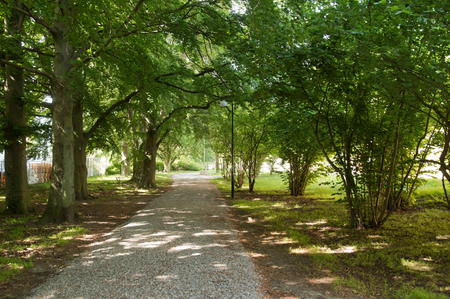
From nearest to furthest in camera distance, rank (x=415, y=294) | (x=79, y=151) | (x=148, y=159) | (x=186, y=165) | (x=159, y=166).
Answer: (x=415, y=294)
(x=79, y=151)
(x=148, y=159)
(x=159, y=166)
(x=186, y=165)

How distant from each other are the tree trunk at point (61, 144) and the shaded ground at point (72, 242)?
1.71ft

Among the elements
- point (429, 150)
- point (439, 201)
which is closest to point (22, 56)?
point (429, 150)

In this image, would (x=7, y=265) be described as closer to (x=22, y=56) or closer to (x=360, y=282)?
(x=360, y=282)

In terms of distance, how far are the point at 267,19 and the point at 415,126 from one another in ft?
13.3

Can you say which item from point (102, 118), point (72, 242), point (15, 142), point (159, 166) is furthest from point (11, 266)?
point (159, 166)

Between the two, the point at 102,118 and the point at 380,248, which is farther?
the point at 102,118

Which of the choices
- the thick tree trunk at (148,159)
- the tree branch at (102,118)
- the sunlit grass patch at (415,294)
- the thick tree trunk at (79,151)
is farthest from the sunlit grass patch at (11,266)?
the thick tree trunk at (148,159)

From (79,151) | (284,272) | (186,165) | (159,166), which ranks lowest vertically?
(284,272)

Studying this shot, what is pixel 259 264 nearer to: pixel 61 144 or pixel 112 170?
pixel 61 144

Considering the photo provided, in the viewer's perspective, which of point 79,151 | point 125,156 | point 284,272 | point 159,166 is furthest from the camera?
point 159,166

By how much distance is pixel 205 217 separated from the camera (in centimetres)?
892

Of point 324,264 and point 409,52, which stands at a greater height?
point 409,52

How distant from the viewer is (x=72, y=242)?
6223 mm

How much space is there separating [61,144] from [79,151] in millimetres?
4298
